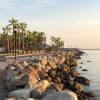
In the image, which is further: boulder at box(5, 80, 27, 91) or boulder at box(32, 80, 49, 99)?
boulder at box(5, 80, 27, 91)

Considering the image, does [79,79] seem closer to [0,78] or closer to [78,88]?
[78,88]

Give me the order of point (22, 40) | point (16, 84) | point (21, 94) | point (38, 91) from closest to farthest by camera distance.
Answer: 1. point (21, 94)
2. point (38, 91)
3. point (16, 84)
4. point (22, 40)

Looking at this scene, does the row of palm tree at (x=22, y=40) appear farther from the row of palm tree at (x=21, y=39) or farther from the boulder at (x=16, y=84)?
the boulder at (x=16, y=84)

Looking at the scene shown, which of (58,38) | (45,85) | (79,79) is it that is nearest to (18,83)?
(45,85)

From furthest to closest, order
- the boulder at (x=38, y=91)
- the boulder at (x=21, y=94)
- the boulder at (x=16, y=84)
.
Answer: the boulder at (x=16, y=84)
the boulder at (x=38, y=91)
the boulder at (x=21, y=94)

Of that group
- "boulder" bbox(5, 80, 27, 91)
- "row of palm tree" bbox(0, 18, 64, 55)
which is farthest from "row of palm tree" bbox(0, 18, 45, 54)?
"boulder" bbox(5, 80, 27, 91)

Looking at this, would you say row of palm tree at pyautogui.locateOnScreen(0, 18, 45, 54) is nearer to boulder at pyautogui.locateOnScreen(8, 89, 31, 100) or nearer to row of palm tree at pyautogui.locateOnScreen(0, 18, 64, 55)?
row of palm tree at pyautogui.locateOnScreen(0, 18, 64, 55)

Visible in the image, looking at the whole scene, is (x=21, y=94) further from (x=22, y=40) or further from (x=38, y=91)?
(x=22, y=40)

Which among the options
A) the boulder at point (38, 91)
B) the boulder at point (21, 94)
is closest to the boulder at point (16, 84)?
the boulder at point (38, 91)

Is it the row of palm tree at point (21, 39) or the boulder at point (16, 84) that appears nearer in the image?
the boulder at point (16, 84)

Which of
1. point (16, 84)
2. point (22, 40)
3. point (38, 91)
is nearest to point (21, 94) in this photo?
point (38, 91)

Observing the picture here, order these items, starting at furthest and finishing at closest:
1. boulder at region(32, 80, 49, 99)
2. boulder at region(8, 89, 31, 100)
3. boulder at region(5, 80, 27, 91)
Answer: boulder at region(5, 80, 27, 91) → boulder at region(32, 80, 49, 99) → boulder at region(8, 89, 31, 100)

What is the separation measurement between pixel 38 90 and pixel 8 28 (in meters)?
95.9

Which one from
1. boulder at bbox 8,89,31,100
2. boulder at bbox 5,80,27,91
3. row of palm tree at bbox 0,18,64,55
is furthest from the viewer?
row of palm tree at bbox 0,18,64,55
